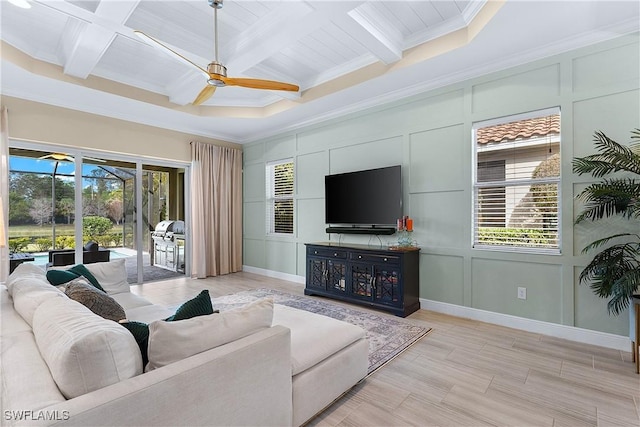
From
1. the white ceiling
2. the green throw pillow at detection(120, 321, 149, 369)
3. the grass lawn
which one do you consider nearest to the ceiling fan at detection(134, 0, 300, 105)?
the white ceiling

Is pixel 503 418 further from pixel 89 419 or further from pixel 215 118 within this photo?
pixel 215 118

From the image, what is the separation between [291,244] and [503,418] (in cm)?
424

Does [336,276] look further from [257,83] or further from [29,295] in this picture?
[29,295]

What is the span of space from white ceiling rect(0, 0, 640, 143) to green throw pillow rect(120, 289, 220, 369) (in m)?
2.49

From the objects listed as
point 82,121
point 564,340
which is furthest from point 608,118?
point 82,121

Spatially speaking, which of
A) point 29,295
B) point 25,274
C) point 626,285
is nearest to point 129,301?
point 25,274

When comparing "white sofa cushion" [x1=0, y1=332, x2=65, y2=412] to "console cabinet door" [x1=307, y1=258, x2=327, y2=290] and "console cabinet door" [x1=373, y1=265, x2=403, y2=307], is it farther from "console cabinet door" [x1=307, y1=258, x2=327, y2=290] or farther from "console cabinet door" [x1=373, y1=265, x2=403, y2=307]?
"console cabinet door" [x1=307, y1=258, x2=327, y2=290]

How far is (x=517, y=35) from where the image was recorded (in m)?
2.94

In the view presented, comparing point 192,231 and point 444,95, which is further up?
point 444,95

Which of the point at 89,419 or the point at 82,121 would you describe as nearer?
the point at 89,419

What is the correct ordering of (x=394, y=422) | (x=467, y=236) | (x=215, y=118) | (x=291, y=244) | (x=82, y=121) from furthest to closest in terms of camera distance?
(x=291, y=244) → (x=215, y=118) → (x=82, y=121) → (x=467, y=236) → (x=394, y=422)

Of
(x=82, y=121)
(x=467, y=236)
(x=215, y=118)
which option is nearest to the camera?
(x=467, y=236)

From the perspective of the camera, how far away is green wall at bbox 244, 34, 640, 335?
2891mm

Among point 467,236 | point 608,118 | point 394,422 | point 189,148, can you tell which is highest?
point 189,148
